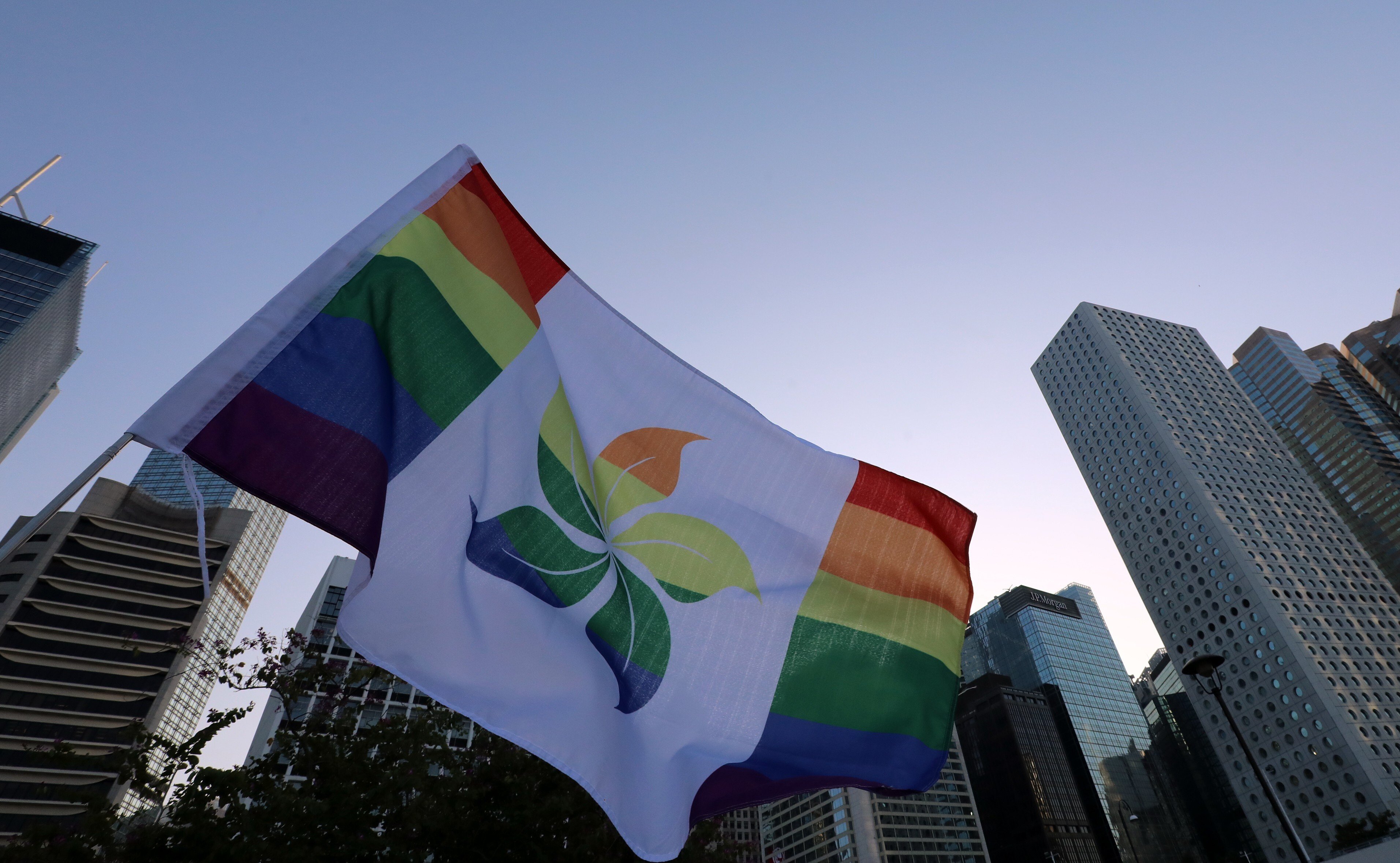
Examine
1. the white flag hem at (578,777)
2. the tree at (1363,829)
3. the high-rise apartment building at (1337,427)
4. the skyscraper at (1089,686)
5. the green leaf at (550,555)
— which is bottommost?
the white flag hem at (578,777)

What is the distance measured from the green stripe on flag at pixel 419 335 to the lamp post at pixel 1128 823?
14128 centimetres

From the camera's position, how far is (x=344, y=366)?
171 inches

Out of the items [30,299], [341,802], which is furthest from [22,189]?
[341,802]

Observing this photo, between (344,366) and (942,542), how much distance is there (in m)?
4.70

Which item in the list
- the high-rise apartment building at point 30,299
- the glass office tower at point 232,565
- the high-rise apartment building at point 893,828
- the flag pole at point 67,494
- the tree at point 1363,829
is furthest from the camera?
the glass office tower at point 232,565

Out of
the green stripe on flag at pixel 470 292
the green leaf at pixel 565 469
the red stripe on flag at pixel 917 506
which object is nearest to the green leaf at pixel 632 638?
the green leaf at pixel 565 469

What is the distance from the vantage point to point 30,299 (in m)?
96.7

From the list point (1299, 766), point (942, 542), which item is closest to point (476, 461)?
point (942, 542)

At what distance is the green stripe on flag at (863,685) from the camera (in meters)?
5.49

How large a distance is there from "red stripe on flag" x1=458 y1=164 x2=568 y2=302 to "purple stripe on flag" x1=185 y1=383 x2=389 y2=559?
5.40ft

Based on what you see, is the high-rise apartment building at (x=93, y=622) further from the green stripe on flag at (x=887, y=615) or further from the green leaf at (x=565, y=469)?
the green stripe on flag at (x=887, y=615)

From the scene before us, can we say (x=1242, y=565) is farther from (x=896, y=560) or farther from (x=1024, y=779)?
(x=896, y=560)

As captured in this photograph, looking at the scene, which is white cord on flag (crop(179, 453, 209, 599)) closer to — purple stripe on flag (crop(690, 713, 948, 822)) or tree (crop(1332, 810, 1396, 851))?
purple stripe on flag (crop(690, 713, 948, 822))

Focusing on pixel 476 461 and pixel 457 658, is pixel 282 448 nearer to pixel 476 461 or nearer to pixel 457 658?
pixel 476 461
